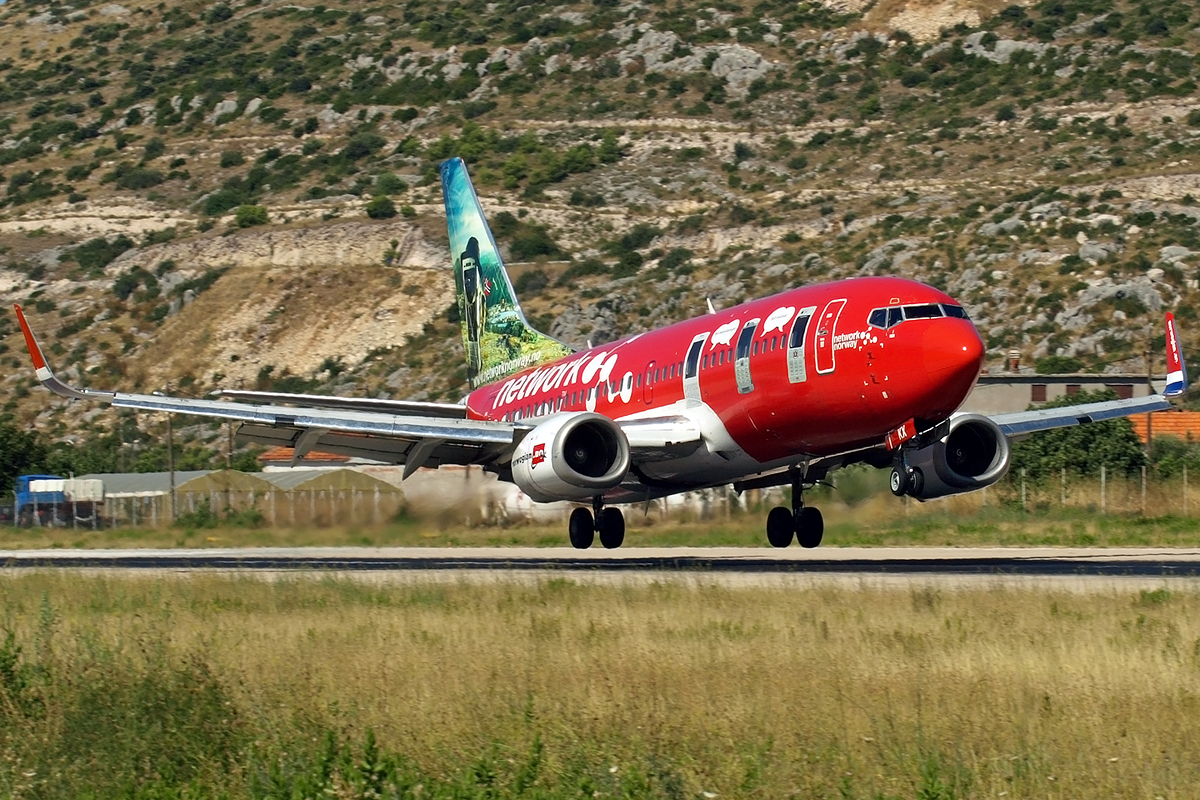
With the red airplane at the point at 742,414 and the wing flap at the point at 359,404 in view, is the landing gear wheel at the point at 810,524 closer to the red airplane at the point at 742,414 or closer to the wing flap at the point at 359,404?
the red airplane at the point at 742,414

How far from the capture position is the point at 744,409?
2769 cm

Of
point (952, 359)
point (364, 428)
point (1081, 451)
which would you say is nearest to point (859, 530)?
point (364, 428)

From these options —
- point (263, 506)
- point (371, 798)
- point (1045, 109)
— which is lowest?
point (371, 798)

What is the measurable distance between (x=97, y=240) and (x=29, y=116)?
36.2m

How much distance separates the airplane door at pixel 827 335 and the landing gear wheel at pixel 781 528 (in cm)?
608

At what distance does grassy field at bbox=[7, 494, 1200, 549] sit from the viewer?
35594 millimetres

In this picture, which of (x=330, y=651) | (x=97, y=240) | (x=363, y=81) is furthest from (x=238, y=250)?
(x=330, y=651)

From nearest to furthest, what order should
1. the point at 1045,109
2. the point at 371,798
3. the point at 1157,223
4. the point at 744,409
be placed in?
the point at 371,798
the point at 744,409
the point at 1157,223
the point at 1045,109

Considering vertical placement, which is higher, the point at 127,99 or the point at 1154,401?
the point at 127,99

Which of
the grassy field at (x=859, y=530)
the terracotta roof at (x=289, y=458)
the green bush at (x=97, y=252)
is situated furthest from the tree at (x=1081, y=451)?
the green bush at (x=97, y=252)

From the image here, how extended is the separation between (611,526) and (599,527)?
255mm

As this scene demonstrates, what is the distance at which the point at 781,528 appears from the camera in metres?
31.6

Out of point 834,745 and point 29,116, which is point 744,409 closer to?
point 834,745

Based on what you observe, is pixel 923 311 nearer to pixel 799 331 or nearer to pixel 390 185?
pixel 799 331
